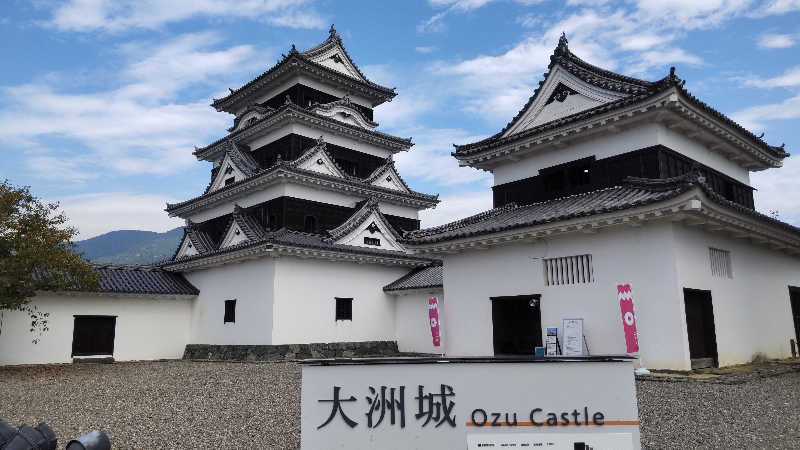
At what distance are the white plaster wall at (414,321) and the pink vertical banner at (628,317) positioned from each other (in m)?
9.69

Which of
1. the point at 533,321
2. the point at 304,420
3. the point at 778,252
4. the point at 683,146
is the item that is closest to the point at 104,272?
the point at 533,321

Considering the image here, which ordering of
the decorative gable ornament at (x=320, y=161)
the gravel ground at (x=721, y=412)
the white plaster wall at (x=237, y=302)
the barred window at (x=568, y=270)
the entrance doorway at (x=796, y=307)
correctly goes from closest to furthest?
the gravel ground at (x=721, y=412) < the barred window at (x=568, y=270) < the entrance doorway at (x=796, y=307) < the white plaster wall at (x=237, y=302) < the decorative gable ornament at (x=320, y=161)

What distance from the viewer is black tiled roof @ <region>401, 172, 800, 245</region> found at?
1146 cm

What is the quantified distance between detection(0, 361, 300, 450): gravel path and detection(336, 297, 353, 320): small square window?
5.54 metres

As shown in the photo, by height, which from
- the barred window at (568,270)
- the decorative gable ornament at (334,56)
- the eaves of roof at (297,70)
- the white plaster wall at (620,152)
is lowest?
the barred window at (568,270)

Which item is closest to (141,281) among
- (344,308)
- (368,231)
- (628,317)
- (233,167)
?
(233,167)

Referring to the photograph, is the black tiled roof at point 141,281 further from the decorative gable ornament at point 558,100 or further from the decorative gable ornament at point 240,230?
the decorative gable ornament at point 558,100

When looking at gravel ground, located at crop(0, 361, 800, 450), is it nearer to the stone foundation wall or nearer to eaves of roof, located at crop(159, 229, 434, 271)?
the stone foundation wall

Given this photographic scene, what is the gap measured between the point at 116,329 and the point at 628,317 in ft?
65.2

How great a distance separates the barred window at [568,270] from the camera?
13.1 metres

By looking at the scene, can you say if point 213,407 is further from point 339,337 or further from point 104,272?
point 104,272

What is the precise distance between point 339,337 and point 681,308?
13.7 meters

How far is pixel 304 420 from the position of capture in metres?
4.89

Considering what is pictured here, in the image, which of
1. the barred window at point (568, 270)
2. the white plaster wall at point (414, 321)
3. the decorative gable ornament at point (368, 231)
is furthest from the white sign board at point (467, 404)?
the decorative gable ornament at point (368, 231)
